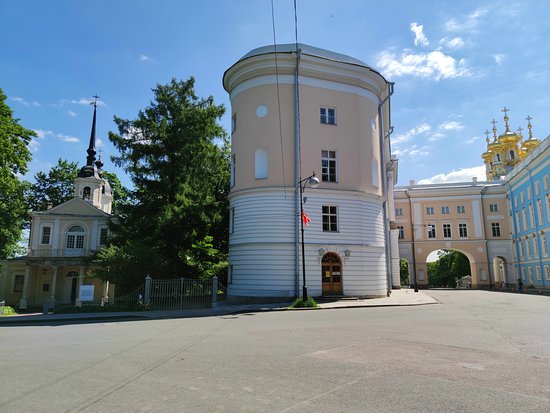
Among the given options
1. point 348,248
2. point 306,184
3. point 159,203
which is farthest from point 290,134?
point 159,203

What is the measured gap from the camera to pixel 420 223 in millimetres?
58594

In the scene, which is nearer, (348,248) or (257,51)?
(348,248)

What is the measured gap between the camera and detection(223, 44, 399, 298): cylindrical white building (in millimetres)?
24328

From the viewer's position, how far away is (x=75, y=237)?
3997 centimetres

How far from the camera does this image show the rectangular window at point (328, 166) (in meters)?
26.1

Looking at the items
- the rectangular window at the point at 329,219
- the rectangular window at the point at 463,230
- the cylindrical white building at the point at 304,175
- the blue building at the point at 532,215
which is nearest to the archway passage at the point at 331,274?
the cylindrical white building at the point at 304,175

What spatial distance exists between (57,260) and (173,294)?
22.4 metres

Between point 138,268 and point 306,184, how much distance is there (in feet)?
36.5

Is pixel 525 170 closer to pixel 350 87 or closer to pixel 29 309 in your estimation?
pixel 350 87

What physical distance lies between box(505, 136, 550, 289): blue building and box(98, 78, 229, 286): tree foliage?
34597 millimetres

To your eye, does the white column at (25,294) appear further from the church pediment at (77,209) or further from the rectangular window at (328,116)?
the rectangular window at (328,116)

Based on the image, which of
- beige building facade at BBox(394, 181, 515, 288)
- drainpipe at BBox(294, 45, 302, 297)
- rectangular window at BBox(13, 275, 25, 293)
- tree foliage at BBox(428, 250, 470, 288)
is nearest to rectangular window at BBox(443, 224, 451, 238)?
beige building facade at BBox(394, 181, 515, 288)

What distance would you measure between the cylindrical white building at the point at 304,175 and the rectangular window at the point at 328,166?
6 centimetres

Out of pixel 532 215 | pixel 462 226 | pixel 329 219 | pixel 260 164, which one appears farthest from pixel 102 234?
pixel 532 215
